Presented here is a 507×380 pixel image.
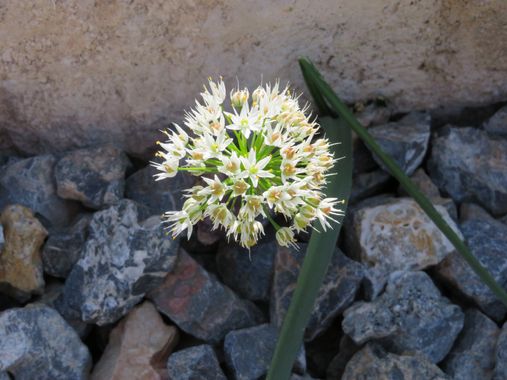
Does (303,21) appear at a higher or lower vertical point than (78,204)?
higher

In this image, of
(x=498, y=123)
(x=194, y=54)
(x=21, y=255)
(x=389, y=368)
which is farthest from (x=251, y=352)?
(x=498, y=123)

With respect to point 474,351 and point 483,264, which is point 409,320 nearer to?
point 474,351

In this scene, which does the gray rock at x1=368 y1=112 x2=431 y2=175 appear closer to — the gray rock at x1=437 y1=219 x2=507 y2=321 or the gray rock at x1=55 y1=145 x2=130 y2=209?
the gray rock at x1=437 y1=219 x2=507 y2=321

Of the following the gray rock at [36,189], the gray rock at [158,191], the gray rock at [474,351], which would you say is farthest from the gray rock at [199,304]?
the gray rock at [474,351]

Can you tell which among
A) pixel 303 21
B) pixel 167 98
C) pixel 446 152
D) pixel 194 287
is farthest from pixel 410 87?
pixel 194 287

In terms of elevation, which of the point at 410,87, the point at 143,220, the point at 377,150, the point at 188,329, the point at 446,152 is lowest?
the point at 188,329

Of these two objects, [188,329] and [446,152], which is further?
[446,152]

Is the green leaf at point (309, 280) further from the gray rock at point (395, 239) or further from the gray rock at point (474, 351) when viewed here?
the gray rock at point (474, 351)

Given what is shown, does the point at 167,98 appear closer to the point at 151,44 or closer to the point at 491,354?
the point at 151,44

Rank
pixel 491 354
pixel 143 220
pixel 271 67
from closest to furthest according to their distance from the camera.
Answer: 1. pixel 491 354
2. pixel 143 220
3. pixel 271 67
